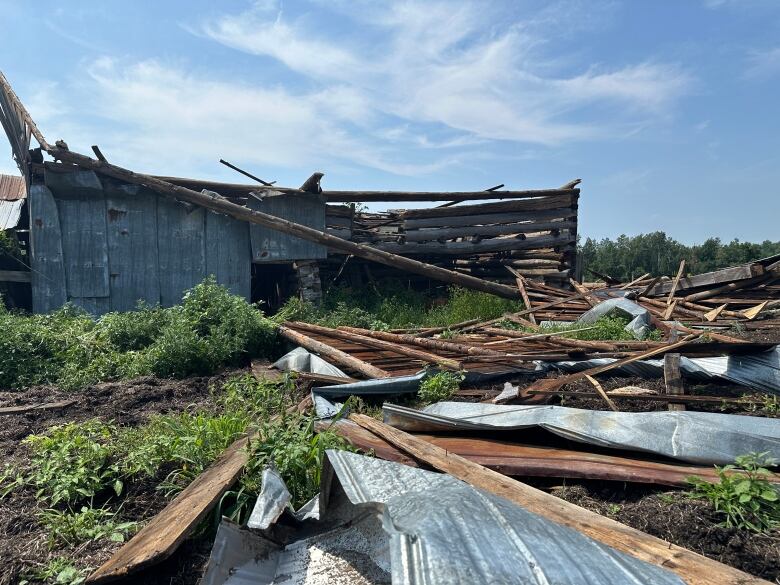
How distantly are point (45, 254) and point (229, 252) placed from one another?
3262mm

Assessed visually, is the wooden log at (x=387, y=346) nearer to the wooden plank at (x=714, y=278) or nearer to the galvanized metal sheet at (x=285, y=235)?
the galvanized metal sheet at (x=285, y=235)

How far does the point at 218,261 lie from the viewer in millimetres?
11234

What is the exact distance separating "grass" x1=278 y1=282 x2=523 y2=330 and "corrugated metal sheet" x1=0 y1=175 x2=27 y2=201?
7171mm

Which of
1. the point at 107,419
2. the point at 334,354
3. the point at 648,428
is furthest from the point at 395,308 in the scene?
the point at 648,428

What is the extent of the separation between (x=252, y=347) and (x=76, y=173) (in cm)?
535

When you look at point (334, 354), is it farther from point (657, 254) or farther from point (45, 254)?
point (657, 254)

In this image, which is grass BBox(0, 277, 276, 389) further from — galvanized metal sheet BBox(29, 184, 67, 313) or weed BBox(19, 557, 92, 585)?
weed BBox(19, 557, 92, 585)

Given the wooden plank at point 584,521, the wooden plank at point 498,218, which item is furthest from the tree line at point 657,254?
the wooden plank at point 584,521

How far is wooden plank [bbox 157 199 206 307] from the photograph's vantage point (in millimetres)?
10992

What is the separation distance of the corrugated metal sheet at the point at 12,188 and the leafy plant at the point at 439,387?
37.2ft

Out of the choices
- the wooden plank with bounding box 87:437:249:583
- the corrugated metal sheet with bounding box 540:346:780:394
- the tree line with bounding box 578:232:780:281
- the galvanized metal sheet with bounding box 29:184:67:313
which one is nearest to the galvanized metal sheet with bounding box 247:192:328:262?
the galvanized metal sheet with bounding box 29:184:67:313

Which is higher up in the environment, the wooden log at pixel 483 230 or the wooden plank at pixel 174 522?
the wooden log at pixel 483 230

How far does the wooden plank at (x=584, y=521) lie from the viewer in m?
2.17

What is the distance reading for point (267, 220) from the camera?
35.2ft
